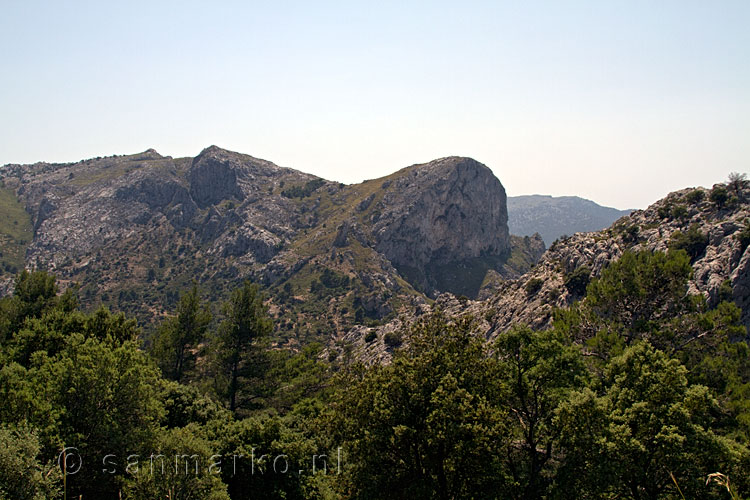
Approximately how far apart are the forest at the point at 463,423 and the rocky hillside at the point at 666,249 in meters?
12.4

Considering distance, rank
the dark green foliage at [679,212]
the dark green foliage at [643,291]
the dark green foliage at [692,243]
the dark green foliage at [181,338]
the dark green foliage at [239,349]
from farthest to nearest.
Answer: the dark green foliage at [679,212]
the dark green foliage at [181,338]
the dark green foliage at [239,349]
the dark green foliage at [692,243]
the dark green foliage at [643,291]

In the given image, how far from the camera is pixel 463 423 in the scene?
63.5 ft

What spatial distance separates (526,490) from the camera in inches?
867

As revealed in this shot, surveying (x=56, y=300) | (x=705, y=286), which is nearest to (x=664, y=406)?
(x=705, y=286)

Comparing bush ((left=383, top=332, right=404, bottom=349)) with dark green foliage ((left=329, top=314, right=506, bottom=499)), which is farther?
bush ((left=383, top=332, right=404, bottom=349))

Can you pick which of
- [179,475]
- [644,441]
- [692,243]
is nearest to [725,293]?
[692,243]

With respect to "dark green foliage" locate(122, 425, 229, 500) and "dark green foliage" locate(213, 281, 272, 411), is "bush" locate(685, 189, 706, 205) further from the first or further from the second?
"dark green foliage" locate(122, 425, 229, 500)

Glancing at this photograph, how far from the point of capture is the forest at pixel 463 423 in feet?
62.9

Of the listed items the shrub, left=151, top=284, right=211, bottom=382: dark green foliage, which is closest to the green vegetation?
the shrub

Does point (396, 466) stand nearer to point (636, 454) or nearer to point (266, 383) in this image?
point (636, 454)

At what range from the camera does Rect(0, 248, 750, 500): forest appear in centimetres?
1917

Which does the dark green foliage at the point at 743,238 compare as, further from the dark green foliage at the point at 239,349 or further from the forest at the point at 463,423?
the dark green foliage at the point at 239,349

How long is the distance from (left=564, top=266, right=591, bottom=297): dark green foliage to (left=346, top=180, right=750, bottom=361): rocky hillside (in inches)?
5.3

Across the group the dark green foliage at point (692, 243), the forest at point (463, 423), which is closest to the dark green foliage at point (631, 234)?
the dark green foliage at point (692, 243)
